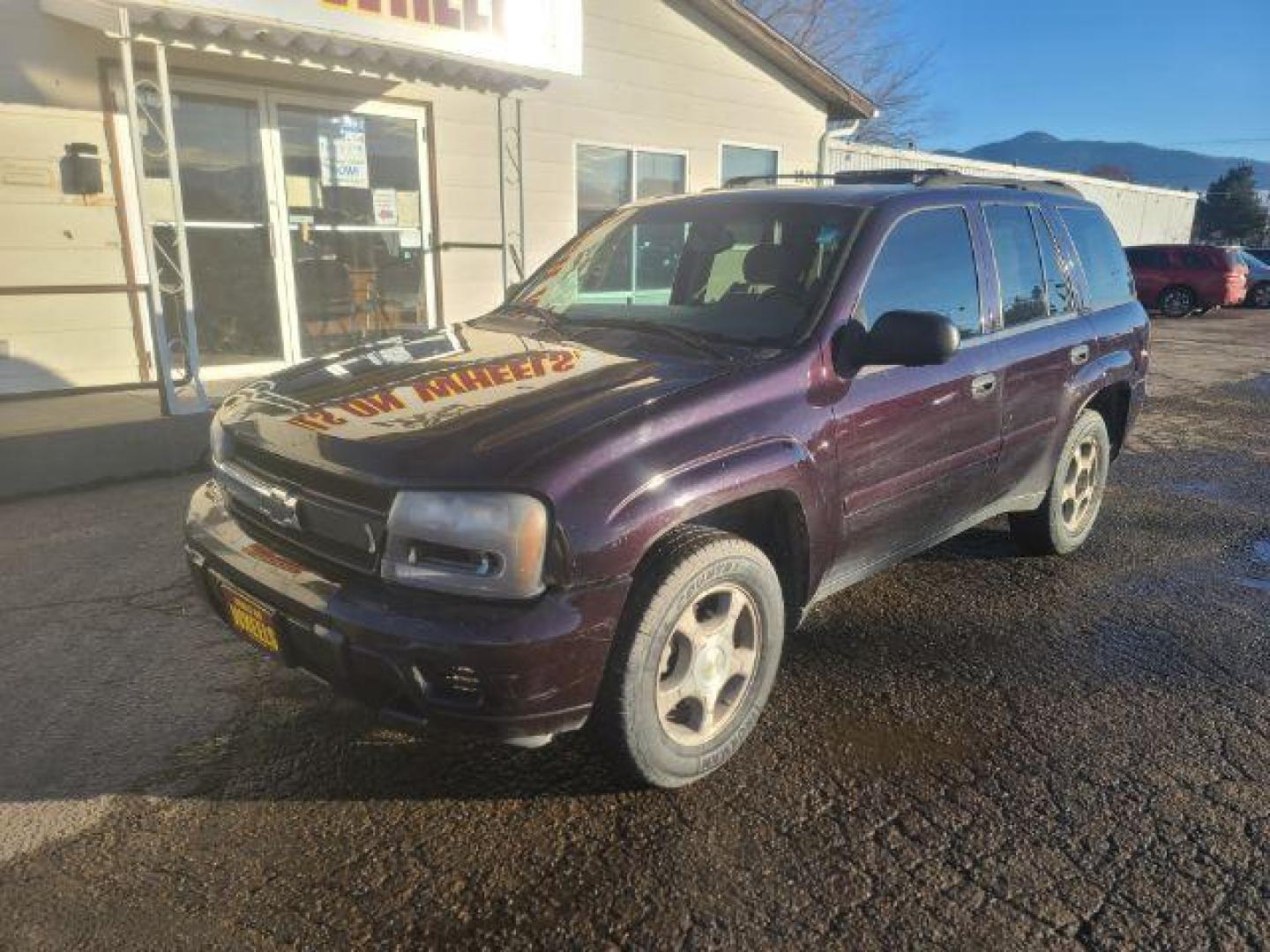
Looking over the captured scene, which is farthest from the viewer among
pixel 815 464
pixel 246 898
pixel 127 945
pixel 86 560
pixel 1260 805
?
pixel 86 560

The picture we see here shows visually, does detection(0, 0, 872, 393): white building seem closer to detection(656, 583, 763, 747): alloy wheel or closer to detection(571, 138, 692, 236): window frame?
detection(571, 138, 692, 236): window frame

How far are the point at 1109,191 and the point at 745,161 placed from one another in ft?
64.5

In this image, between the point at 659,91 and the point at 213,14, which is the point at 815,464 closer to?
the point at 213,14

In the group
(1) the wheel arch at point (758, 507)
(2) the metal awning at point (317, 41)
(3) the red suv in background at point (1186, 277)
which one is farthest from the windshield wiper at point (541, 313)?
(3) the red suv in background at point (1186, 277)

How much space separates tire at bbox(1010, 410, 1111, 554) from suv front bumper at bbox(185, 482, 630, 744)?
300 cm

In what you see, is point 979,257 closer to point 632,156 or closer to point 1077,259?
point 1077,259

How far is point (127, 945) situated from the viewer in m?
2.09

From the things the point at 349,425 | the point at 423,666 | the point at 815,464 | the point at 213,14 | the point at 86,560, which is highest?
the point at 213,14

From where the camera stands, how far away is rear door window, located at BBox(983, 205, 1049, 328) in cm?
381

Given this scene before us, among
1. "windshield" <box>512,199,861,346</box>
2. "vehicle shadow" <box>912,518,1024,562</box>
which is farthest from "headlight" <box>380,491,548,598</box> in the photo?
"vehicle shadow" <box>912,518,1024,562</box>

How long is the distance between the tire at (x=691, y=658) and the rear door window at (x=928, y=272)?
1.09 m

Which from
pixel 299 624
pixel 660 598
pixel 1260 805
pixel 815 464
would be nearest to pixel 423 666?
pixel 299 624

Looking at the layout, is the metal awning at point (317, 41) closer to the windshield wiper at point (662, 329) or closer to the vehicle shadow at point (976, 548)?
the windshield wiper at point (662, 329)

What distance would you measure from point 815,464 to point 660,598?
0.78 m
